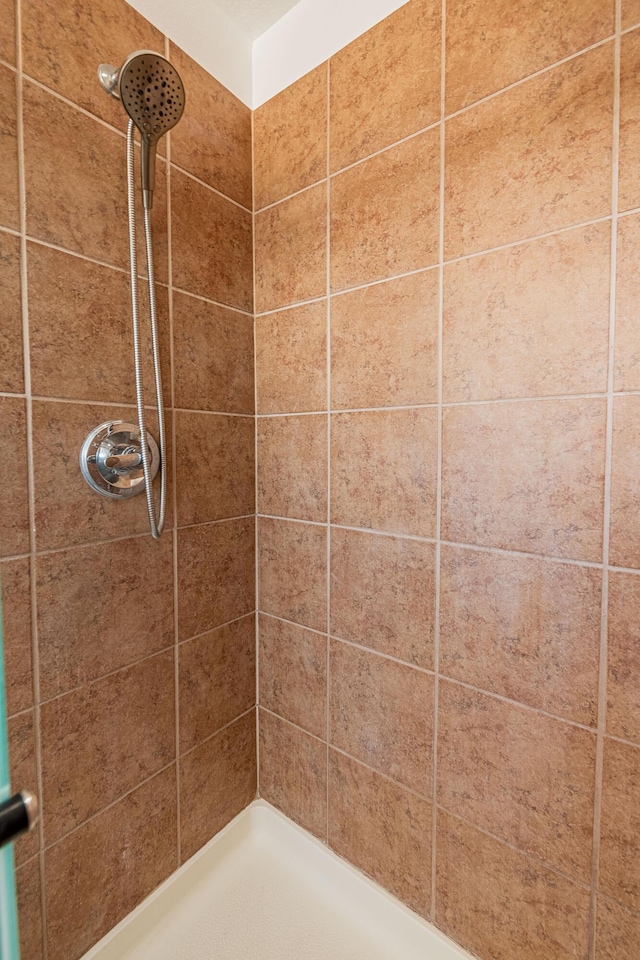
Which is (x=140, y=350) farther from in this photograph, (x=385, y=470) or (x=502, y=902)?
(x=502, y=902)

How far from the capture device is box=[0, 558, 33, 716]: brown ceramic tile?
28.4 inches

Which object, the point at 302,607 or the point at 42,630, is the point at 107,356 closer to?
the point at 42,630

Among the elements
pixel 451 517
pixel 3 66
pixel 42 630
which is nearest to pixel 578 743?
pixel 451 517

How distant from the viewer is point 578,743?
72cm

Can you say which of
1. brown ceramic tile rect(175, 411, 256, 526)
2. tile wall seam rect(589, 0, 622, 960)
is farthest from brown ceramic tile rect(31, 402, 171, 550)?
tile wall seam rect(589, 0, 622, 960)

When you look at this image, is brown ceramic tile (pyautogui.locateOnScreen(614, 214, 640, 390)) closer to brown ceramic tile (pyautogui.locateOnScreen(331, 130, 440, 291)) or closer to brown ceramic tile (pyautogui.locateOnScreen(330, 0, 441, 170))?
brown ceramic tile (pyautogui.locateOnScreen(331, 130, 440, 291))

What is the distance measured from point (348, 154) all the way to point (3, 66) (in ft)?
2.03

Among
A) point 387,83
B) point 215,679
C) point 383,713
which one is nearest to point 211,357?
point 387,83

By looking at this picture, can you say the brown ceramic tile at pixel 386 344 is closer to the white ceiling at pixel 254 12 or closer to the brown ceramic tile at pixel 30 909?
the white ceiling at pixel 254 12

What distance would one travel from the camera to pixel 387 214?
2.93 ft

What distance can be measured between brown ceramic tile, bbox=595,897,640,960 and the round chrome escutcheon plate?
1.09 meters

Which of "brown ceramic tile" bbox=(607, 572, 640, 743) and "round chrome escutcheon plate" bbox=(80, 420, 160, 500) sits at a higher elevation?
"round chrome escutcheon plate" bbox=(80, 420, 160, 500)

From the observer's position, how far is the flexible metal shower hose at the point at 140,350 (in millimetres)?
788

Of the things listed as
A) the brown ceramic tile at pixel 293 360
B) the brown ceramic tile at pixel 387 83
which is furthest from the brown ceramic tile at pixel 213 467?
the brown ceramic tile at pixel 387 83
